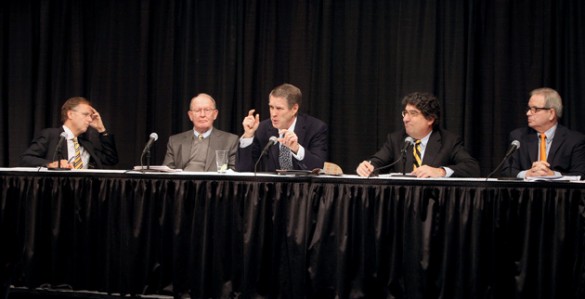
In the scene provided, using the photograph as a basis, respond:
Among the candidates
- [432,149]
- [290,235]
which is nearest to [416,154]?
[432,149]

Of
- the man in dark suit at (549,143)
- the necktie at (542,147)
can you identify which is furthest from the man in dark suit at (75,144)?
the necktie at (542,147)

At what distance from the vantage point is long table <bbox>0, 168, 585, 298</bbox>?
3.25 m

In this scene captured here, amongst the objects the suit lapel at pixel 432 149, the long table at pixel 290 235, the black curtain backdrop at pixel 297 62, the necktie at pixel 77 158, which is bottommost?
the long table at pixel 290 235

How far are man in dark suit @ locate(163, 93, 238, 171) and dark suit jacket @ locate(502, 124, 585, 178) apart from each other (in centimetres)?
207

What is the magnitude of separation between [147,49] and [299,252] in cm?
337

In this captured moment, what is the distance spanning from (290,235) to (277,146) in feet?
4.13

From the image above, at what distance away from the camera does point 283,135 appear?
441cm

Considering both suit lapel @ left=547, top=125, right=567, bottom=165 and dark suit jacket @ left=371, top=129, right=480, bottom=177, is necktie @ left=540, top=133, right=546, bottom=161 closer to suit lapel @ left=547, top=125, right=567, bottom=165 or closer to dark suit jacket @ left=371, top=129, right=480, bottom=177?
suit lapel @ left=547, top=125, right=567, bottom=165

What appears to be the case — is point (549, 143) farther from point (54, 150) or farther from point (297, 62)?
point (54, 150)

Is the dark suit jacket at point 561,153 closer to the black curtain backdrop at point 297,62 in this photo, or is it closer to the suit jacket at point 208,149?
the black curtain backdrop at point 297,62

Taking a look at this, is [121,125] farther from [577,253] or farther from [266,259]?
[577,253]

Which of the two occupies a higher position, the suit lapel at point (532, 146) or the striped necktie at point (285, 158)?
the suit lapel at point (532, 146)

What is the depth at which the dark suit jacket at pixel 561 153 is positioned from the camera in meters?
4.41

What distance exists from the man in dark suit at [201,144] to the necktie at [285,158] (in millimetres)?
603
